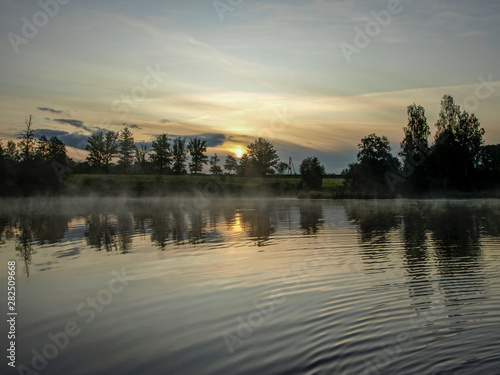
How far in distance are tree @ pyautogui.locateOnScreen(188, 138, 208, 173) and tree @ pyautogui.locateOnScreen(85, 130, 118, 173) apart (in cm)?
Answer: 2889

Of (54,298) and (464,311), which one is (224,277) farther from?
(464,311)

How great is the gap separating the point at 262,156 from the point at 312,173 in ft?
182

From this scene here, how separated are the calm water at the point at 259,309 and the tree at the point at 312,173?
308 ft

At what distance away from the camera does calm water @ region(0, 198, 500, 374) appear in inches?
255

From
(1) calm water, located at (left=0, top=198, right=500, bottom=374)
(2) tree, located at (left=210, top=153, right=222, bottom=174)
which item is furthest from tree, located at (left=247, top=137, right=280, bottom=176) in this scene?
(1) calm water, located at (left=0, top=198, right=500, bottom=374)

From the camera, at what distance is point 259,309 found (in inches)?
370

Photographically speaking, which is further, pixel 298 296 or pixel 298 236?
pixel 298 236

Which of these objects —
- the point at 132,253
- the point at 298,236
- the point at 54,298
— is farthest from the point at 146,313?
the point at 298,236

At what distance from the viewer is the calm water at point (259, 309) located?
6.48 meters

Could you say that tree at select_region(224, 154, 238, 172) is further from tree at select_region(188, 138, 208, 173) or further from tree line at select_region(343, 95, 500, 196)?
tree line at select_region(343, 95, 500, 196)

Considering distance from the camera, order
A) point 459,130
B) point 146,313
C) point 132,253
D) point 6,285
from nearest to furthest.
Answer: point 146,313 < point 6,285 < point 132,253 < point 459,130

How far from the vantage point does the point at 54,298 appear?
10484mm

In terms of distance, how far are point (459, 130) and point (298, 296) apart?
92.5 m
